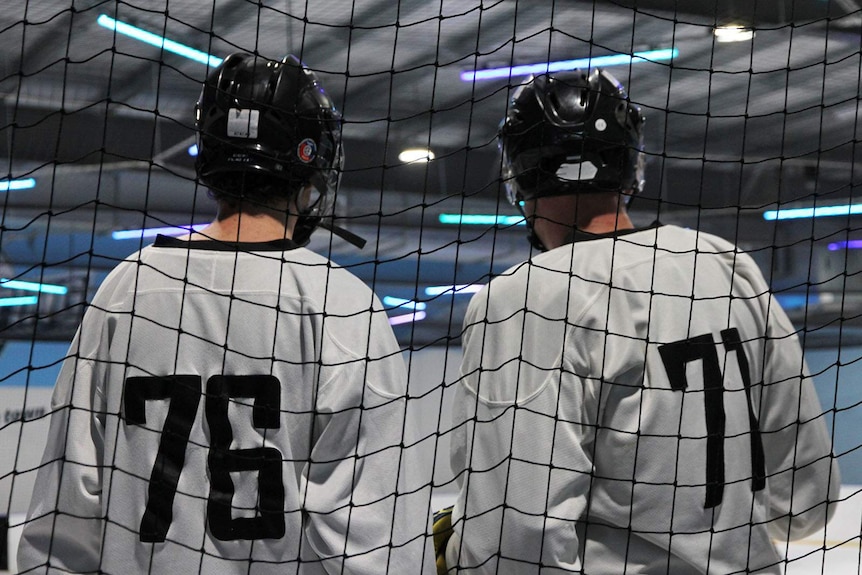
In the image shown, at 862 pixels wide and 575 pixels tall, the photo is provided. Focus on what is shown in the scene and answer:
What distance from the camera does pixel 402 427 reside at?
4.99ft

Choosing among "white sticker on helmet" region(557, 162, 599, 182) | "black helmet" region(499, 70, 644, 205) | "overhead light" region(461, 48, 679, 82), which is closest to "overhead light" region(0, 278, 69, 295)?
"overhead light" region(461, 48, 679, 82)

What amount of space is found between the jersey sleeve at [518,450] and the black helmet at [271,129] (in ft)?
1.19

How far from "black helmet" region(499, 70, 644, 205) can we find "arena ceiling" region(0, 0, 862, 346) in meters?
3.90

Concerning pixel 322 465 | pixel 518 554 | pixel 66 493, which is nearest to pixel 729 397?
pixel 518 554

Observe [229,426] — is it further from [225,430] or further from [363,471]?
[363,471]

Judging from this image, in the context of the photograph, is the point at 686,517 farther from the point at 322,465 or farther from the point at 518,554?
the point at 322,465

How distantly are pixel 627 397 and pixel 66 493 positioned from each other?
2.80 ft

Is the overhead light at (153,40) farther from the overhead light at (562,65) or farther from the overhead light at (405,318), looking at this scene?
the overhead light at (405,318)

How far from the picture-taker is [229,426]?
1.44 meters

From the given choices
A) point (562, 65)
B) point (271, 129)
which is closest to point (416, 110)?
point (562, 65)

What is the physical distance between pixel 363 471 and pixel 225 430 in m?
0.21

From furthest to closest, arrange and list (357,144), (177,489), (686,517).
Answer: (357,144)
(686,517)
(177,489)

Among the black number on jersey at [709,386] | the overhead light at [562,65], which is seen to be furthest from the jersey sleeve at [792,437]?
the overhead light at [562,65]

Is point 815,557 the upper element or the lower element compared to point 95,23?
lower
